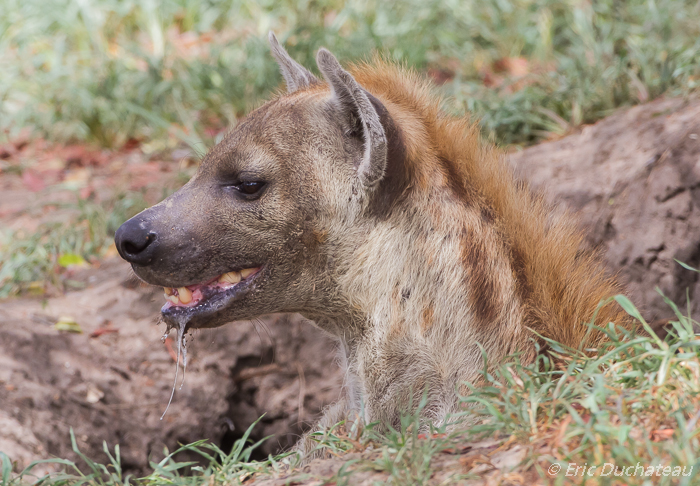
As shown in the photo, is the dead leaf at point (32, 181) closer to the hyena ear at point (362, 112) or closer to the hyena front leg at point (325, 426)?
the hyena front leg at point (325, 426)

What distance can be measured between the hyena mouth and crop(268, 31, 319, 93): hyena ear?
83 centimetres

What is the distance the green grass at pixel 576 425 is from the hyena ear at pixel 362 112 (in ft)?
2.40

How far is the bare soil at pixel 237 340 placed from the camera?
313 cm

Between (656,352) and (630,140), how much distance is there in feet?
6.72

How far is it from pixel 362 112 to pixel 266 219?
18.4 inches

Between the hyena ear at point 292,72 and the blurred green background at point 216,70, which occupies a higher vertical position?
the hyena ear at point 292,72

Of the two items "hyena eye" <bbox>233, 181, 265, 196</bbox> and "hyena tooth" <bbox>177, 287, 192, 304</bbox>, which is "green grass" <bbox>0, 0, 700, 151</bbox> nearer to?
"hyena eye" <bbox>233, 181, 265, 196</bbox>

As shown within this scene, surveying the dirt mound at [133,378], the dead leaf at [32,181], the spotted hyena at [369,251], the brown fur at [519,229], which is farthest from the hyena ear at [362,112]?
the dead leaf at [32,181]

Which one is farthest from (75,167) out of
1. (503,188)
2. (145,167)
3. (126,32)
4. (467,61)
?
(503,188)

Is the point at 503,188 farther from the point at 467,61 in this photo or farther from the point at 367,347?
the point at 467,61

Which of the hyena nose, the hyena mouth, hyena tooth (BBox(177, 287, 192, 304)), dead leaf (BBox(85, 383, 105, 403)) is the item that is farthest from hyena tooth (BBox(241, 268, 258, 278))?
dead leaf (BBox(85, 383, 105, 403))

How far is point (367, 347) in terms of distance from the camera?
231 centimetres

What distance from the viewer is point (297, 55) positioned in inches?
201

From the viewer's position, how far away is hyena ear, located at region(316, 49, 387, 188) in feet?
7.02
